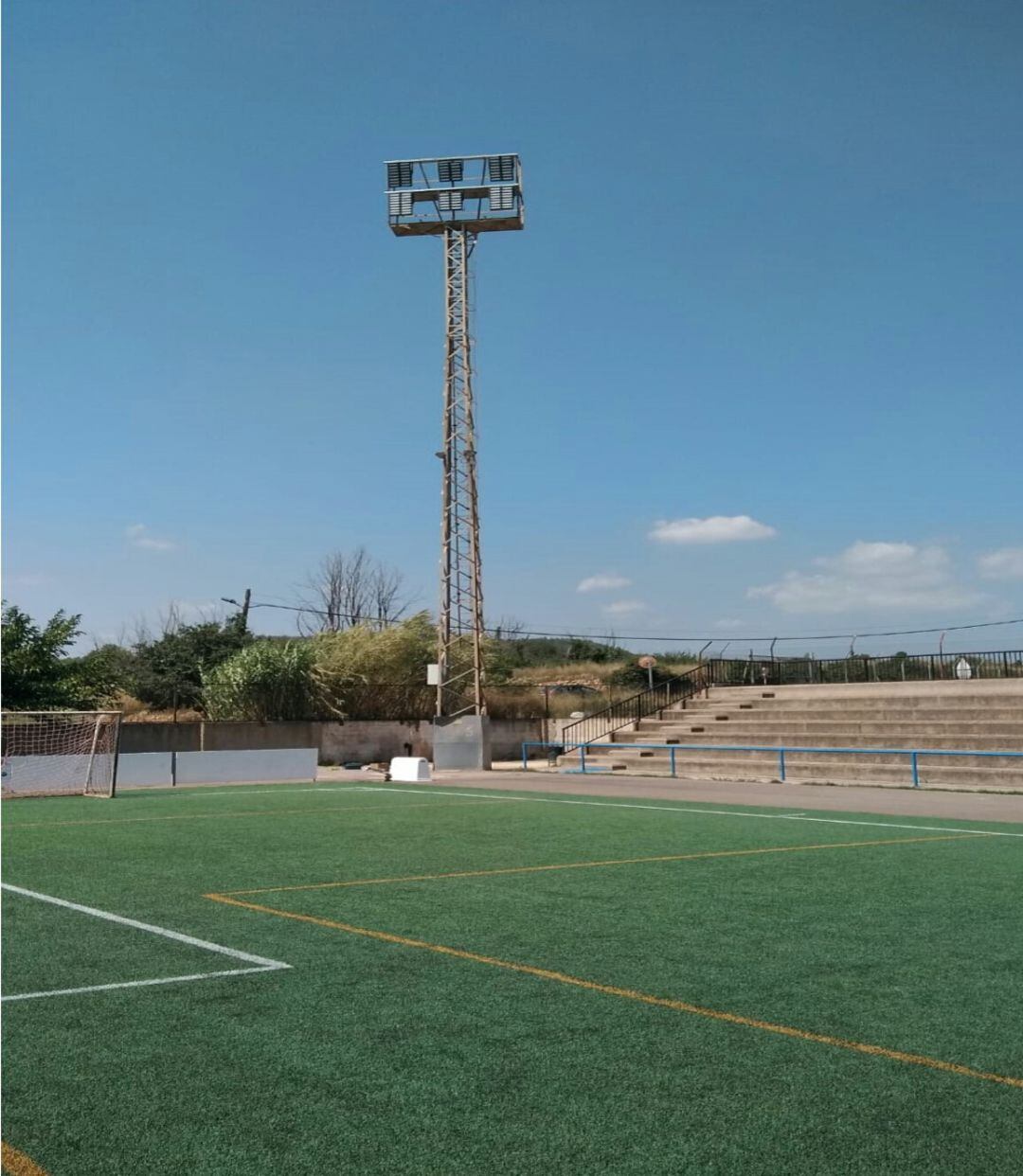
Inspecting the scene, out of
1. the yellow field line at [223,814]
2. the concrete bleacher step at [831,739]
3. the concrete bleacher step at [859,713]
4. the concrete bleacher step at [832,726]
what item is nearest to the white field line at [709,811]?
the yellow field line at [223,814]

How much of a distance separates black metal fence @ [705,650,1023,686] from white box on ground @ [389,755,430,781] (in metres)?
12.7

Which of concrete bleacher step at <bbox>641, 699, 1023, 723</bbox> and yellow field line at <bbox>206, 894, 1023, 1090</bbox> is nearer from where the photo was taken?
yellow field line at <bbox>206, 894, 1023, 1090</bbox>

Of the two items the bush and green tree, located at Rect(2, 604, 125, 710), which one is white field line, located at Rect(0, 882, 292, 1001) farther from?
the bush

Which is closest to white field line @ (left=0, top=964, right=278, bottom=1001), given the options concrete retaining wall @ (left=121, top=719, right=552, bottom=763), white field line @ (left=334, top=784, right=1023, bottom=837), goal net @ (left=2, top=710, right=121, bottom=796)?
white field line @ (left=334, top=784, right=1023, bottom=837)

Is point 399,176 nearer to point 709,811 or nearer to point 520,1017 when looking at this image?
point 709,811

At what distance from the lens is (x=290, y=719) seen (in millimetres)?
39156

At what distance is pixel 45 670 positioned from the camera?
112ft

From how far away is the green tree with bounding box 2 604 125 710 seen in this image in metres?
33.2

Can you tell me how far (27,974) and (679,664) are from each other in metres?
60.1

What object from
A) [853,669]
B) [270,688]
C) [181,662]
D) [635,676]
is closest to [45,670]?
[270,688]

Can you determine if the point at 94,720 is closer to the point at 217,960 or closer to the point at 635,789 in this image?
the point at 635,789

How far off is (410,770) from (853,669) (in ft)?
52.5

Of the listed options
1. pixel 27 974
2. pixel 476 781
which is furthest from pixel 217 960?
pixel 476 781

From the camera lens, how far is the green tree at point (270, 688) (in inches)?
1547
